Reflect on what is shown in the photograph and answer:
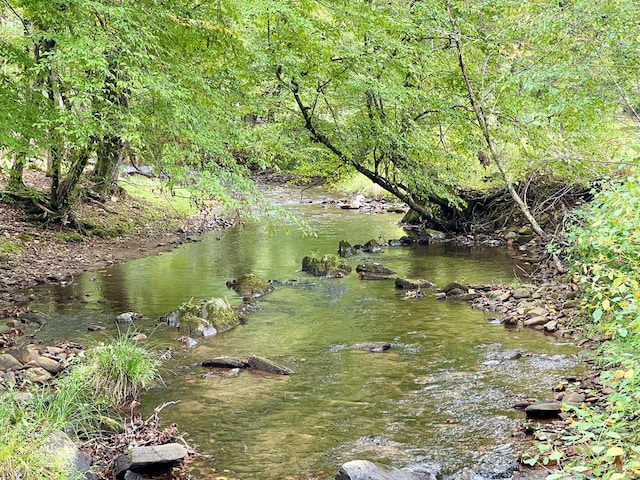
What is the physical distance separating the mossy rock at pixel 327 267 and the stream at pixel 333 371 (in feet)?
1.26

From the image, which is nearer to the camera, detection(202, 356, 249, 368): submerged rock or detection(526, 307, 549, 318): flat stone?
detection(202, 356, 249, 368): submerged rock

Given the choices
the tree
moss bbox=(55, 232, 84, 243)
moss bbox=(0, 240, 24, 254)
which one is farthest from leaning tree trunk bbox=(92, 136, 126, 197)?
the tree

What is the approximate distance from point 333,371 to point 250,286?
17.0ft

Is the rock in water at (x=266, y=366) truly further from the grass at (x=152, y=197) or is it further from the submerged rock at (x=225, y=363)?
the grass at (x=152, y=197)

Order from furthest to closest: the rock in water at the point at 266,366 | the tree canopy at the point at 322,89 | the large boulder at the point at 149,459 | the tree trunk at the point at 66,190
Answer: the tree trunk at the point at 66,190 → the tree canopy at the point at 322,89 → the rock in water at the point at 266,366 → the large boulder at the point at 149,459

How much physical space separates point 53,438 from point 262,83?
36.6 feet

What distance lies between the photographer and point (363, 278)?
13984 millimetres

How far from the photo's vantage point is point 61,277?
44.2 ft

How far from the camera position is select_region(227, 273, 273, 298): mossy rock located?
41.1 feet

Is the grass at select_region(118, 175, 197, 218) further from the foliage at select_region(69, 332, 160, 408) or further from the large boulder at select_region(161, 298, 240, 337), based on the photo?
the foliage at select_region(69, 332, 160, 408)

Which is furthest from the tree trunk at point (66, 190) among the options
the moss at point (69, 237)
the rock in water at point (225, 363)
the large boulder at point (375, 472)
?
the large boulder at point (375, 472)

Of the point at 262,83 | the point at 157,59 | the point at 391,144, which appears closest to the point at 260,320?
the point at 157,59

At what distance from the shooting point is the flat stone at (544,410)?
5.97 m

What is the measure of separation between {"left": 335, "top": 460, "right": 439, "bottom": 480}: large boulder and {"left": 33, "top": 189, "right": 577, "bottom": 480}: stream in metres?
0.19
